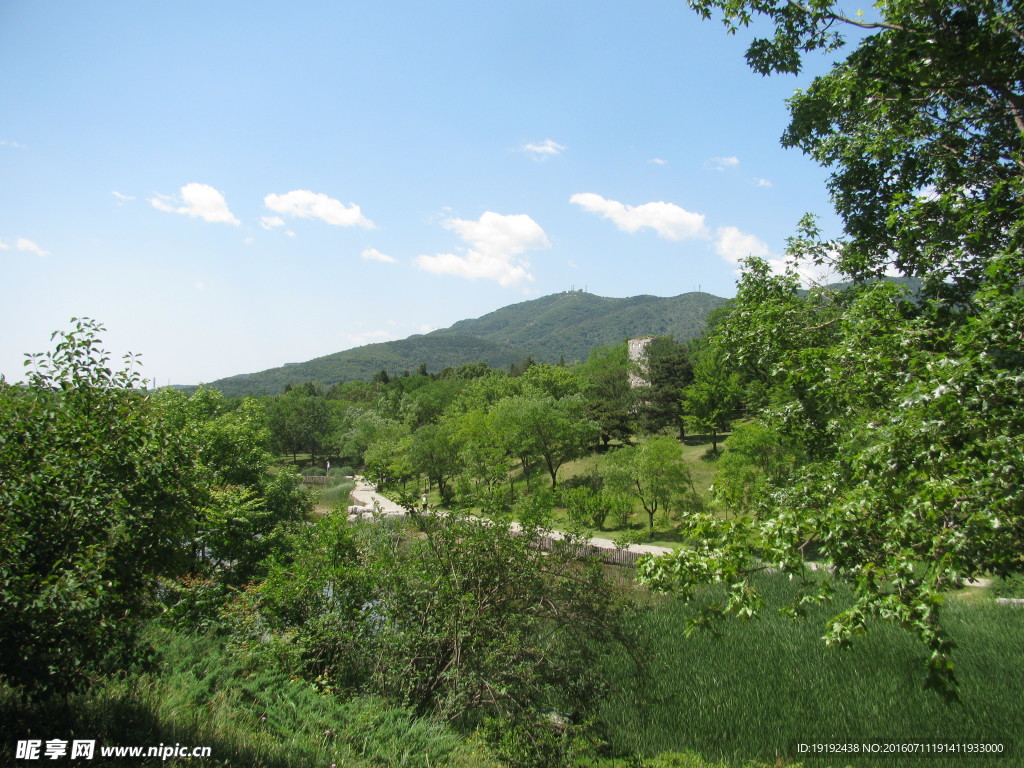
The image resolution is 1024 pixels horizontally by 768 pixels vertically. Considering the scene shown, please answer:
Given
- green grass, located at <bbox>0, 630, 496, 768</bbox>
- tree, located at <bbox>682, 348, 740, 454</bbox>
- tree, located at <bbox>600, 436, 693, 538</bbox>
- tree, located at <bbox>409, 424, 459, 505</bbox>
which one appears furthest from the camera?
tree, located at <bbox>409, 424, 459, 505</bbox>

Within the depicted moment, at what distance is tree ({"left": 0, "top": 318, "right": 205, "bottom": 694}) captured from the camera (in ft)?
11.8

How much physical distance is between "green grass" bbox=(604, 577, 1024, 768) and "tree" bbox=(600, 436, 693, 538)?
45.8 feet

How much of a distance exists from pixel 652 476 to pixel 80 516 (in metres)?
25.9

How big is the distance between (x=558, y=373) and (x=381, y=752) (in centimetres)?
5148

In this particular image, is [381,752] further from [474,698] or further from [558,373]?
[558,373]

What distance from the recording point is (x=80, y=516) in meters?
3.99

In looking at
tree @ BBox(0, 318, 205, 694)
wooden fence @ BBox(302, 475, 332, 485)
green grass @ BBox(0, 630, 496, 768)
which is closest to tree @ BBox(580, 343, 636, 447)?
wooden fence @ BBox(302, 475, 332, 485)

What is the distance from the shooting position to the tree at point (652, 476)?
90.1 feet

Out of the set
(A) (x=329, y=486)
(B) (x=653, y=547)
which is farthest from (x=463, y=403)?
(B) (x=653, y=547)

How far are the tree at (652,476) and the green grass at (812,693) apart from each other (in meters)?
14.0

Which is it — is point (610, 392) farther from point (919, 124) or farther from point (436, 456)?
point (919, 124)

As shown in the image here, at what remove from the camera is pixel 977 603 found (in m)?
13.5

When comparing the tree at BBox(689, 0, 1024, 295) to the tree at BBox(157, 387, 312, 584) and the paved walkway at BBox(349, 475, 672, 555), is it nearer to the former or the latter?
the paved walkway at BBox(349, 475, 672, 555)

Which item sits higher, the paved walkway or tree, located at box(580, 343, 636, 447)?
tree, located at box(580, 343, 636, 447)
